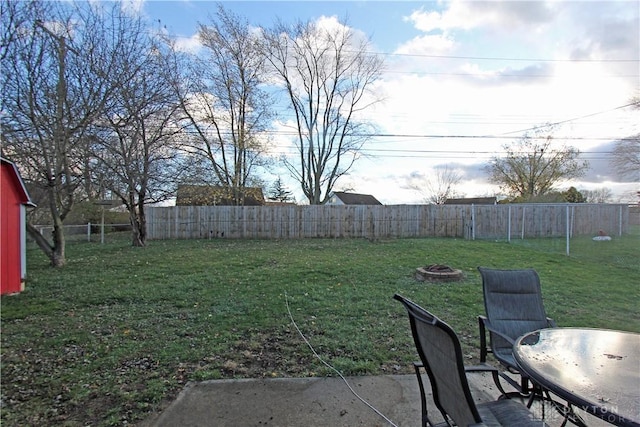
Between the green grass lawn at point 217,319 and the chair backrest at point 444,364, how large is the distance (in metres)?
1.50

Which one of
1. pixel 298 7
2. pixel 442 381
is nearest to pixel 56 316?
pixel 442 381

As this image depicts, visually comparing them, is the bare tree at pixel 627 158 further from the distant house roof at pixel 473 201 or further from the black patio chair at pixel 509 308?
the black patio chair at pixel 509 308

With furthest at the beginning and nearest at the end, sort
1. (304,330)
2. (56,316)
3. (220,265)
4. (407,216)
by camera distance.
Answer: (407,216), (220,265), (56,316), (304,330)

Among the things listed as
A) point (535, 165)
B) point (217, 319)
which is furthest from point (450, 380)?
point (535, 165)

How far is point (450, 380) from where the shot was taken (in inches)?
53.2

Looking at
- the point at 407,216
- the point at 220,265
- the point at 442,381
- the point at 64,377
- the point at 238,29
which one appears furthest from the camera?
the point at 238,29

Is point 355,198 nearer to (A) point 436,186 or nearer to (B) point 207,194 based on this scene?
(A) point 436,186

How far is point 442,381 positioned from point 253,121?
18392 mm

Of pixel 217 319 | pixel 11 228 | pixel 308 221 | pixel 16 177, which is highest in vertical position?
pixel 16 177

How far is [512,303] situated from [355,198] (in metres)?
34.9

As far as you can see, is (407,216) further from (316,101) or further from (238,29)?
(238,29)

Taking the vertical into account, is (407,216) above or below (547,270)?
above

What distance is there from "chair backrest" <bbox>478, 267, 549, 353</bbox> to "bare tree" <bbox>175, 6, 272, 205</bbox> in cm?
1540

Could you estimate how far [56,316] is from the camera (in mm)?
4465
